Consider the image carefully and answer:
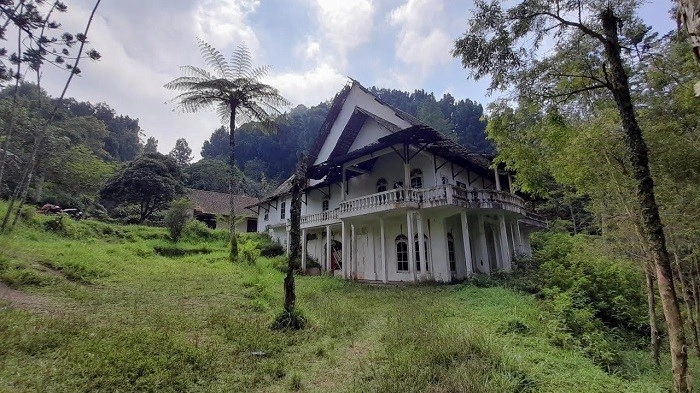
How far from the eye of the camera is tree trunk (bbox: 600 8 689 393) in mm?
4477

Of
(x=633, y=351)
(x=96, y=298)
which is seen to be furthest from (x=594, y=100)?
(x=96, y=298)

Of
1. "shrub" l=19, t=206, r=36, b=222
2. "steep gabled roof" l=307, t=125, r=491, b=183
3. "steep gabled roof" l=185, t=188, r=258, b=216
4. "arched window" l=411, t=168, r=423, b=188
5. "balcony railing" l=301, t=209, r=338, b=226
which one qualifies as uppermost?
"steep gabled roof" l=185, t=188, r=258, b=216

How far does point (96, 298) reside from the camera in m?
8.04

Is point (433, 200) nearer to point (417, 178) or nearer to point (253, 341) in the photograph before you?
point (417, 178)

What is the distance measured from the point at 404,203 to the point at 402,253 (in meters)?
3.56

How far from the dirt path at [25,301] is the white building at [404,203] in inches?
443

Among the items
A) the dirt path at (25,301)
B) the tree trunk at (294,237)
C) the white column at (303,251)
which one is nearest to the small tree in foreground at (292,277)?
the tree trunk at (294,237)

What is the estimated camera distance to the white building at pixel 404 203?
49.0ft

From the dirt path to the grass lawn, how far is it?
38mm

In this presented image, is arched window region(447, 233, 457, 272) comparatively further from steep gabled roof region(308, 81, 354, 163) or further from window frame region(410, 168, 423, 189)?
steep gabled roof region(308, 81, 354, 163)

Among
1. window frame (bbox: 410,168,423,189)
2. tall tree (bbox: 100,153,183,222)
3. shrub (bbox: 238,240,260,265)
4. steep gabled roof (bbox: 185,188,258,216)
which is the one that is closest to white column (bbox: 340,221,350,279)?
window frame (bbox: 410,168,423,189)

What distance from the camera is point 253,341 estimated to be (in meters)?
5.97

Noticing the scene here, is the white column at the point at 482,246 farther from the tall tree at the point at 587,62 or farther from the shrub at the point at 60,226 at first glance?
the shrub at the point at 60,226

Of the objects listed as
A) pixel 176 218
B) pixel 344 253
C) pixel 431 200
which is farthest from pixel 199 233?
Answer: pixel 431 200
